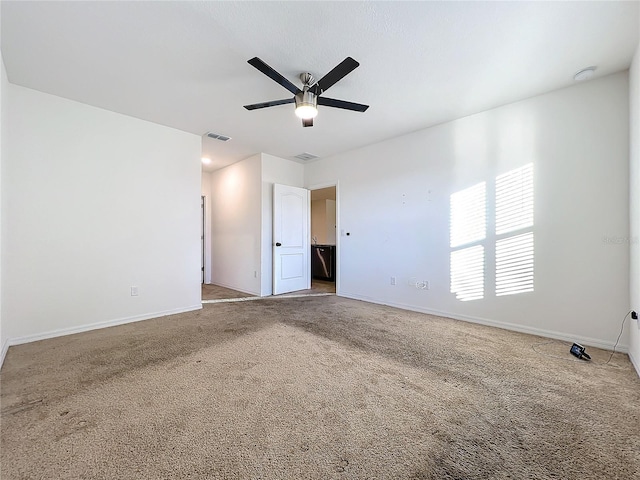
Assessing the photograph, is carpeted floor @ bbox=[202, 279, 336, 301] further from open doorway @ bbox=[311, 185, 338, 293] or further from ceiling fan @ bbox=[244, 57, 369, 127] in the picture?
ceiling fan @ bbox=[244, 57, 369, 127]

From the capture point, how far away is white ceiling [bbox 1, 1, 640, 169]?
1758 mm

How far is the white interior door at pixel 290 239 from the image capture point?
189 inches

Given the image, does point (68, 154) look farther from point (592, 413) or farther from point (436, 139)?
point (592, 413)

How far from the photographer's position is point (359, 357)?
7.46 ft

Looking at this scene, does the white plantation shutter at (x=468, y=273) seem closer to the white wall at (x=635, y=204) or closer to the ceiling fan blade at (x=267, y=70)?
the white wall at (x=635, y=204)

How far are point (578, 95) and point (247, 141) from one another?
13.1 feet

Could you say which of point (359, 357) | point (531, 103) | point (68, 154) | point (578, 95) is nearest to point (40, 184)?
point (68, 154)

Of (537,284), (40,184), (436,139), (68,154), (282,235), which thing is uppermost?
(436,139)

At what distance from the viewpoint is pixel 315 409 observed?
1.58 metres

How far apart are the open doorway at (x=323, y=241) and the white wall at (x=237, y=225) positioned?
1.44 m

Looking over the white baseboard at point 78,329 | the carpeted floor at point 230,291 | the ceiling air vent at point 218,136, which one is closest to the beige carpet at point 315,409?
the white baseboard at point 78,329

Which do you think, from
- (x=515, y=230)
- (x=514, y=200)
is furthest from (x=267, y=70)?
(x=515, y=230)

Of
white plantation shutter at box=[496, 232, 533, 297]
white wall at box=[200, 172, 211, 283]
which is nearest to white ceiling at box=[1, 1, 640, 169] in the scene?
white plantation shutter at box=[496, 232, 533, 297]

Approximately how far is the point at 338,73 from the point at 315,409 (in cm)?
234
